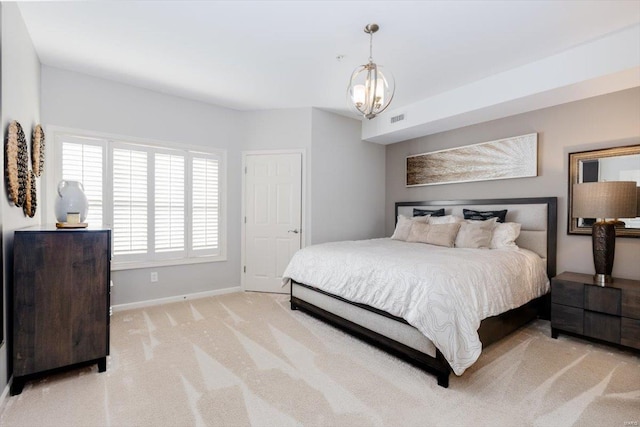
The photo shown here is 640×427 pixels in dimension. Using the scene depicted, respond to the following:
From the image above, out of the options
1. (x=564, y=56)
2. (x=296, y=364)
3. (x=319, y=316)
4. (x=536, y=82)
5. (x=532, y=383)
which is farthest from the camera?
(x=319, y=316)

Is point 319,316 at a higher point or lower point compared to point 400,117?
lower

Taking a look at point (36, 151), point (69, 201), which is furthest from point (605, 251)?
point (36, 151)

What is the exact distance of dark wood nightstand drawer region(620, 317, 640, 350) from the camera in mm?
2453

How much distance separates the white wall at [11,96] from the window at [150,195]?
0.83 metres

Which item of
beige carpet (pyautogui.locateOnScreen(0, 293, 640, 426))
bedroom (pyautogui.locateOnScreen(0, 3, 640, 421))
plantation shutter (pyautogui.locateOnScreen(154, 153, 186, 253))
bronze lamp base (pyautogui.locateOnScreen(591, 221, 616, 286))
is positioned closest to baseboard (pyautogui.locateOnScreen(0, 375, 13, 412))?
beige carpet (pyautogui.locateOnScreen(0, 293, 640, 426))

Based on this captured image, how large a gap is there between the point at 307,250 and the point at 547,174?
9.71ft

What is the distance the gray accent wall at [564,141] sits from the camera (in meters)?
3.01

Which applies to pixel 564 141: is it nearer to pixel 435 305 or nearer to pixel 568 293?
pixel 568 293

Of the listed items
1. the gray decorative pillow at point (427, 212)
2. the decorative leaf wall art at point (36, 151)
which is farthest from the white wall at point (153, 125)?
the gray decorative pillow at point (427, 212)

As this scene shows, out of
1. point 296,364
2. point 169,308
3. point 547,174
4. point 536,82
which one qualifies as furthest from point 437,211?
point 169,308

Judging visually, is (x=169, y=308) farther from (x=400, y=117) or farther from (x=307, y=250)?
(x=400, y=117)

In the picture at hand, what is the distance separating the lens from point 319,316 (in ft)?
11.1

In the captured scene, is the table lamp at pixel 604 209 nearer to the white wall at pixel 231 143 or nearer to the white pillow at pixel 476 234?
the white pillow at pixel 476 234

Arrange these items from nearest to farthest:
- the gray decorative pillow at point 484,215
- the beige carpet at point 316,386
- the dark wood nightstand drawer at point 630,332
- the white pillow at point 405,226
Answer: the beige carpet at point 316,386, the dark wood nightstand drawer at point 630,332, the gray decorative pillow at point 484,215, the white pillow at point 405,226
